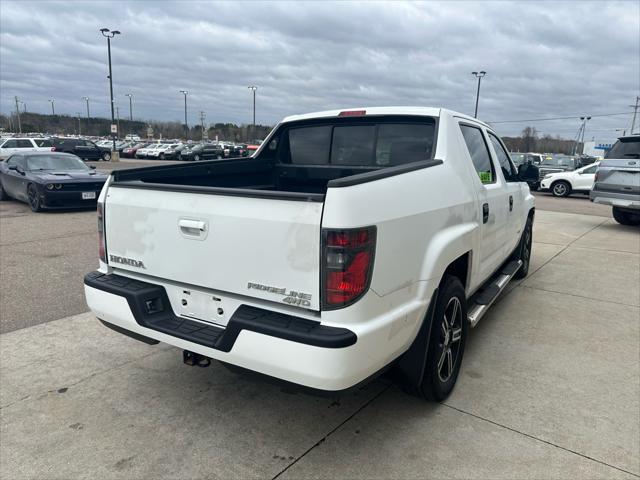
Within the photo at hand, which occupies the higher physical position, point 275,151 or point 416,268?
point 275,151

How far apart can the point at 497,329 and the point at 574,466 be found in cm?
200

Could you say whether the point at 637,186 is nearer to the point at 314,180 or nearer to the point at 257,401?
the point at 314,180

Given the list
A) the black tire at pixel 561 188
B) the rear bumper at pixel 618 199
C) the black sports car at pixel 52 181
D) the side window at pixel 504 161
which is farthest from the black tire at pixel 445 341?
the black tire at pixel 561 188

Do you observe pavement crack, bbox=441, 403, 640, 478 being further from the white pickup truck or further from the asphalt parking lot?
the white pickup truck

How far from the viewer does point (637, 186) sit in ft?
32.3

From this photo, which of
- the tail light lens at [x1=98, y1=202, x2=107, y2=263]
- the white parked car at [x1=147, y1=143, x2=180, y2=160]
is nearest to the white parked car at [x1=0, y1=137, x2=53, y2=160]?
the white parked car at [x1=147, y1=143, x2=180, y2=160]

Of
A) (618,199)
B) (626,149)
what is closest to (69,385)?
(618,199)

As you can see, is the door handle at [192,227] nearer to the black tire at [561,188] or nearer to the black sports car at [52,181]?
the black sports car at [52,181]

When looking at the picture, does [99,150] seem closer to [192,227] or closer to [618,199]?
[618,199]

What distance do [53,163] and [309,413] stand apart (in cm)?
1096

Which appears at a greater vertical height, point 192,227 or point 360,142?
point 360,142

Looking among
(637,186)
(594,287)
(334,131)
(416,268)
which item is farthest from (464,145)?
(637,186)

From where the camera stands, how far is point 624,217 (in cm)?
1167

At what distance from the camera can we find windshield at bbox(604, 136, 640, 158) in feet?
33.0
